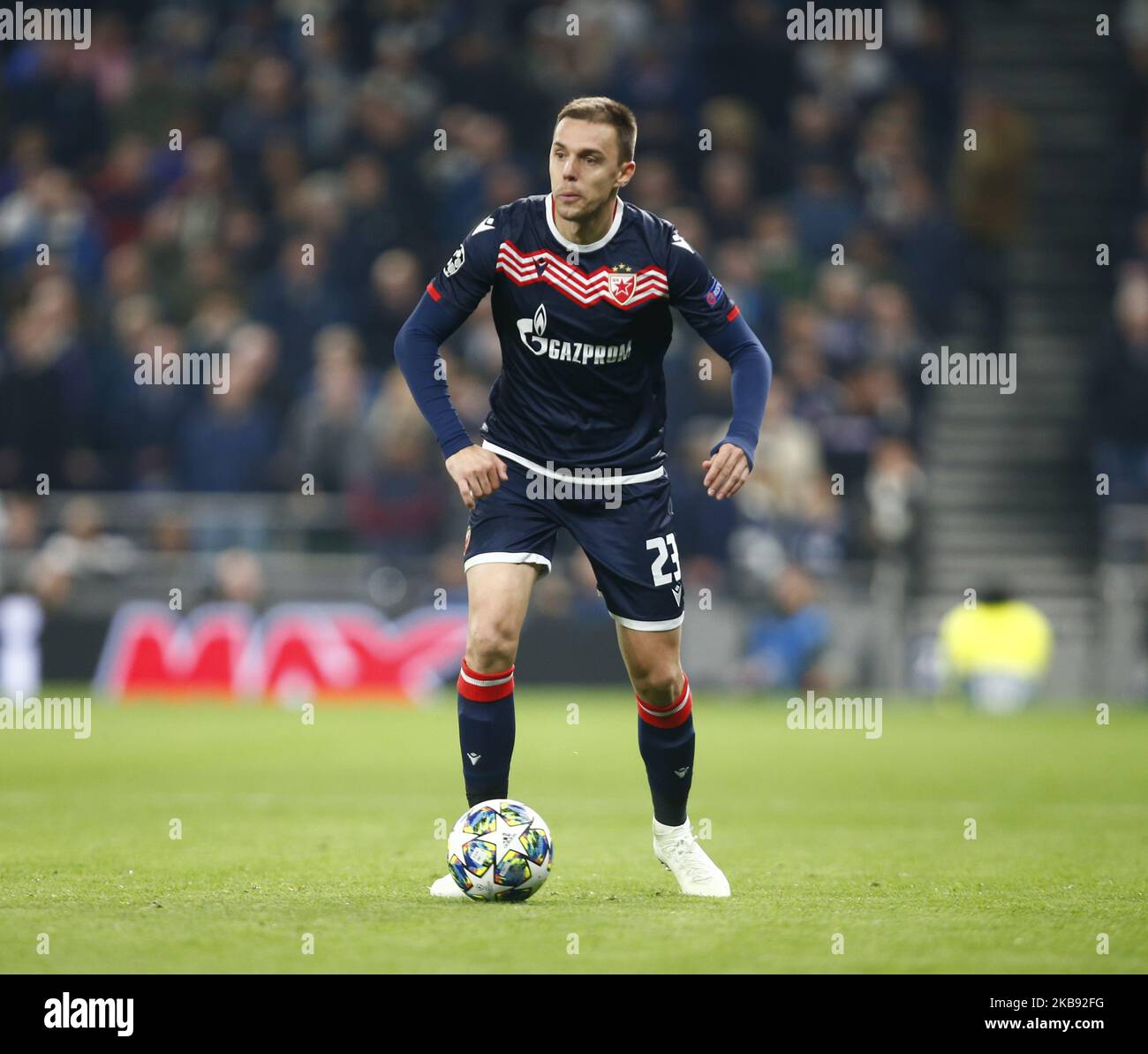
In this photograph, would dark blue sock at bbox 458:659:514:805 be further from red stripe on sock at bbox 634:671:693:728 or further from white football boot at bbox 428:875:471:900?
red stripe on sock at bbox 634:671:693:728

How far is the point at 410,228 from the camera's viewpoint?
63.4 feet

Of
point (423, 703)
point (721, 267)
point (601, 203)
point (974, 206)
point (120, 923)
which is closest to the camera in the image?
point (120, 923)

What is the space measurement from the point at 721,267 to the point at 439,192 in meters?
2.92

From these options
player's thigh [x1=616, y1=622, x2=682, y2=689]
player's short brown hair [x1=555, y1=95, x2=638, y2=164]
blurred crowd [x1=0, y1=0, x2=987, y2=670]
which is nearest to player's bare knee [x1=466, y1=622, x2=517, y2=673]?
player's thigh [x1=616, y1=622, x2=682, y2=689]

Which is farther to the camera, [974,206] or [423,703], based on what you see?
[974,206]

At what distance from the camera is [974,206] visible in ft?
65.5

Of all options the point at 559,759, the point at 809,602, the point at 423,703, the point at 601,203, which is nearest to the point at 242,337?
the point at 423,703

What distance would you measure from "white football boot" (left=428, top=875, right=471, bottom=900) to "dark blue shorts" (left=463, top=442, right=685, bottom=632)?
1061 millimetres

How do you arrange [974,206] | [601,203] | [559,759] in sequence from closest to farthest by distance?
[601,203]
[559,759]
[974,206]

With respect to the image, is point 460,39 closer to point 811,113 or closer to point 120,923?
point 811,113

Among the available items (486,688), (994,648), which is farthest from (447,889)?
(994,648)

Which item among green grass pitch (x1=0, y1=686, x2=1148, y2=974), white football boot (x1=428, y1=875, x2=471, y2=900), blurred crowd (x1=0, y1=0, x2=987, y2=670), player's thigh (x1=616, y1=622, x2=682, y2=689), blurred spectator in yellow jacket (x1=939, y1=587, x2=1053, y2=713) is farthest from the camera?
blurred crowd (x1=0, y1=0, x2=987, y2=670)

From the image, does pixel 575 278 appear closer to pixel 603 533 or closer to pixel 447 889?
pixel 603 533

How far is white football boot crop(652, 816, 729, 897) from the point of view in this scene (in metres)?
6.86
